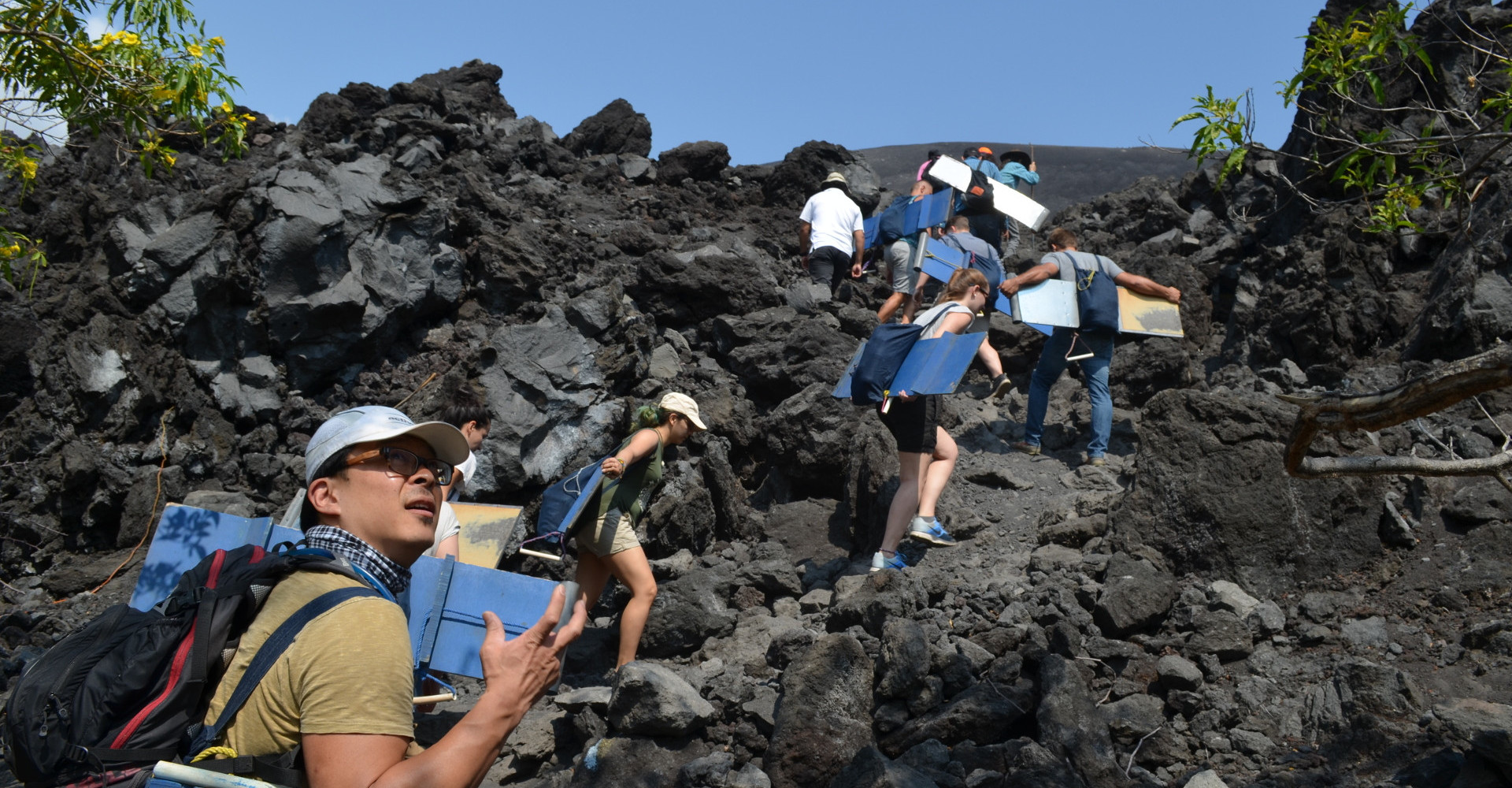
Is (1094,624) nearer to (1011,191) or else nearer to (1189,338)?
(1011,191)

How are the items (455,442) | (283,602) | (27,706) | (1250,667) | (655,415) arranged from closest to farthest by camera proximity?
(27,706), (283,602), (455,442), (1250,667), (655,415)

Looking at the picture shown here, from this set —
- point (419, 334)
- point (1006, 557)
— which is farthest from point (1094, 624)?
point (419, 334)

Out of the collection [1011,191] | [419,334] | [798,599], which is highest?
[1011,191]

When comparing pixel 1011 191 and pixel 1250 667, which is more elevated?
pixel 1011 191

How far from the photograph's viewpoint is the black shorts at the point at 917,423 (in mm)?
5828

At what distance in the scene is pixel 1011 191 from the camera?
353 inches

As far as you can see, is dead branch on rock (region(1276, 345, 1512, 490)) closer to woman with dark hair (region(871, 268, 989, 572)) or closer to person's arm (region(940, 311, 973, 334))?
woman with dark hair (region(871, 268, 989, 572))

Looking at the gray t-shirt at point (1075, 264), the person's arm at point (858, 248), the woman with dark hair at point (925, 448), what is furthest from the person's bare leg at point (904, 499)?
the person's arm at point (858, 248)

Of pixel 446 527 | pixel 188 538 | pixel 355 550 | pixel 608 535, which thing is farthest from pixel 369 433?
pixel 608 535

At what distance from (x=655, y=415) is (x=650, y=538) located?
1921mm

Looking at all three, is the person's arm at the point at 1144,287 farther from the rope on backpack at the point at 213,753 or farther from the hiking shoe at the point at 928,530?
the rope on backpack at the point at 213,753

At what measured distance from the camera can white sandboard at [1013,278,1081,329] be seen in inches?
288

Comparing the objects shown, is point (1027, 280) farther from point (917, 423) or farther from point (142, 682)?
point (142, 682)

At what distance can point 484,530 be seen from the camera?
5602 millimetres
